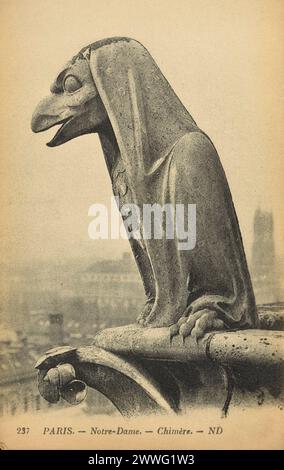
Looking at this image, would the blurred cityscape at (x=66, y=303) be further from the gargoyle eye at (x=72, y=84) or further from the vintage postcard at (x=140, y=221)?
the gargoyle eye at (x=72, y=84)

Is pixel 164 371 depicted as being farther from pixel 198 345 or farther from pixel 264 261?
pixel 264 261

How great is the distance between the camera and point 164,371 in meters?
2.84

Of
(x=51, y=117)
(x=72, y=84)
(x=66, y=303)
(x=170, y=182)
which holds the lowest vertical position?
(x=66, y=303)

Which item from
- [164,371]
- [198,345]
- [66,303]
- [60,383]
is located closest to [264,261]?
[198,345]

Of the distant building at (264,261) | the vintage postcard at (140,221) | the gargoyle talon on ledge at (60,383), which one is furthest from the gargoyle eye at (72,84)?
the gargoyle talon on ledge at (60,383)

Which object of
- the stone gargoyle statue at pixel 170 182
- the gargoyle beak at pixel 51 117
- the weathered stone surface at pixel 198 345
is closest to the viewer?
the weathered stone surface at pixel 198 345

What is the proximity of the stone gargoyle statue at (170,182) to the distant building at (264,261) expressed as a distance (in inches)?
1.7

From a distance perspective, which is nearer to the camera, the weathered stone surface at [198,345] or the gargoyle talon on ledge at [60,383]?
the weathered stone surface at [198,345]

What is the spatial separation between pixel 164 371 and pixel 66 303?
0.44 metres

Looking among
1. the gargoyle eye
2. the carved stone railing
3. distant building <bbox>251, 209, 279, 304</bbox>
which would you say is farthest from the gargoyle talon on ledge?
the gargoyle eye

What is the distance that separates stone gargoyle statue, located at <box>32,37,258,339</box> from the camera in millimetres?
2814

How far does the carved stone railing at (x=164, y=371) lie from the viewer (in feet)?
9.00

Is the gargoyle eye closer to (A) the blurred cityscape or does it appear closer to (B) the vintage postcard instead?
(B) the vintage postcard

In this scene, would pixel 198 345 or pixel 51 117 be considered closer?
pixel 198 345
